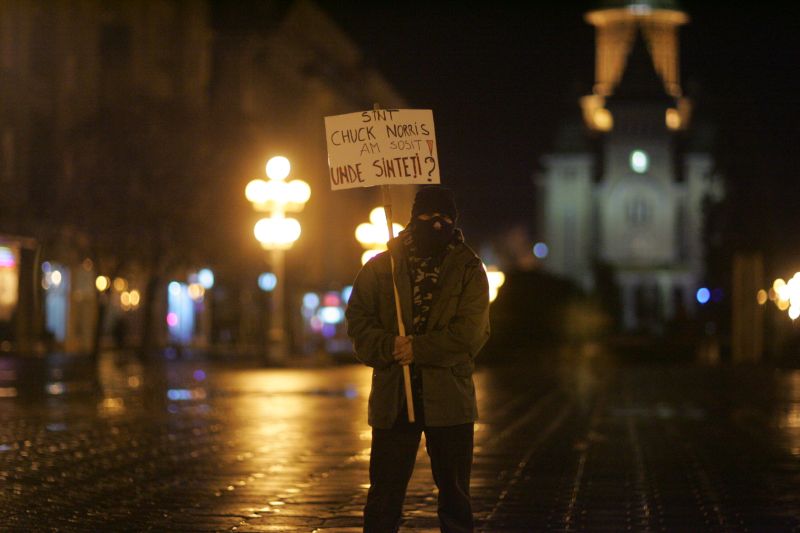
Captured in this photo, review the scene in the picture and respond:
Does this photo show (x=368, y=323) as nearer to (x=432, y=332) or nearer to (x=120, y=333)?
(x=432, y=332)

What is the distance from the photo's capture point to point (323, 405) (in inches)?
964

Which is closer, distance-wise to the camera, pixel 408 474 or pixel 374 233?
pixel 408 474

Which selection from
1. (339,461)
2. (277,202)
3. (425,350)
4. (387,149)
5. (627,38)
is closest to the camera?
(425,350)

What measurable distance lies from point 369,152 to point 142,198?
40.3 meters

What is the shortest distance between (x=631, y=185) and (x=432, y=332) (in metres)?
137

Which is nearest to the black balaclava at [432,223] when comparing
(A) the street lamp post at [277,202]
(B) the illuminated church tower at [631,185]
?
(A) the street lamp post at [277,202]

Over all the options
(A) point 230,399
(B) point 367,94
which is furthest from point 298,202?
(B) point 367,94

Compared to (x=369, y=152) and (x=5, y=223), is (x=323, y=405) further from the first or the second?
(x=5, y=223)

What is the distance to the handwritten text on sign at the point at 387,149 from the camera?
340 inches

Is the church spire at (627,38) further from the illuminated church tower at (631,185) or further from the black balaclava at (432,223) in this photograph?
the black balaclava at (432,223)

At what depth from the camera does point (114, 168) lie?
4775 centimetres

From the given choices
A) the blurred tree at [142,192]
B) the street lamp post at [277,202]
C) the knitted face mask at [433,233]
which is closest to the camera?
the knitted face mask at [433,233]

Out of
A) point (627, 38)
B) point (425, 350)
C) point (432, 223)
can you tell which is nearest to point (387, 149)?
point (432, 223)

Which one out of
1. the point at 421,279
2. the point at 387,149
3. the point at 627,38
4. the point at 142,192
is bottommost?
the point at 421,279
